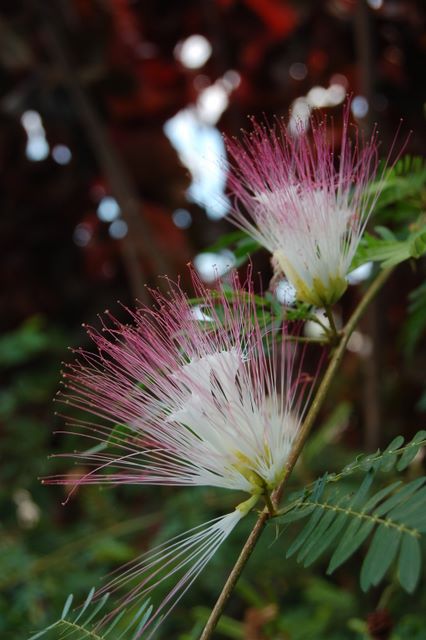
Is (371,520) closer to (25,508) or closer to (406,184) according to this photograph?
(406,184)

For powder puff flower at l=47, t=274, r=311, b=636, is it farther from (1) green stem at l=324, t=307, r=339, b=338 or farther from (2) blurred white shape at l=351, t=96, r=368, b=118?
(2) blurred white shape at l=351, t=96, r=368, b=118

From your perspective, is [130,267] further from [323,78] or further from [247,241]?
[247,241]

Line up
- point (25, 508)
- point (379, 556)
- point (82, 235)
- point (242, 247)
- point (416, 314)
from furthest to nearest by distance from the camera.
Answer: point (82, 235) < point (25, 508) < point (416, 314) < point (242, 247) < point (379, 556)

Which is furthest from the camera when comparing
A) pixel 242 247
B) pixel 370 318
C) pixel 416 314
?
pixel 370 318

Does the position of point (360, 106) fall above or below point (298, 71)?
below

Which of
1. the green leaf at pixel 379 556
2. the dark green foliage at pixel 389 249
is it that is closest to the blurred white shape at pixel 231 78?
the dark green foliage at pixel 389 249

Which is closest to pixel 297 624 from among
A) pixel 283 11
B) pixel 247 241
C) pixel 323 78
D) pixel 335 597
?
pixel 335 597

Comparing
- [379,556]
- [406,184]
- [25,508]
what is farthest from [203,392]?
[25,508]
